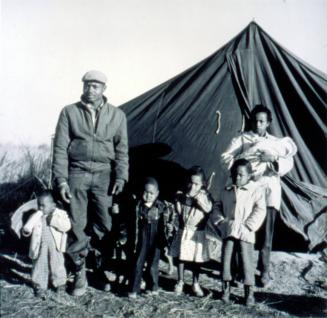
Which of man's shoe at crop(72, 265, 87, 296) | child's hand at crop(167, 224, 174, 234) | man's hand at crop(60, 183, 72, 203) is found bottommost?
man's shoe at crop(72, 265, 87, 296)

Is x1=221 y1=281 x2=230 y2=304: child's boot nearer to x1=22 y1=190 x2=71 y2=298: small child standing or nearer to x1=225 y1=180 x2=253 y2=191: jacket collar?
x1=225 y1=180 x2=253 y2=191: jacket collar

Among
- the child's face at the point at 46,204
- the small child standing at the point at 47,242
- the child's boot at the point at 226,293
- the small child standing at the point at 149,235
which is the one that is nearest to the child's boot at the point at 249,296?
the child's boot at the point at 226,293

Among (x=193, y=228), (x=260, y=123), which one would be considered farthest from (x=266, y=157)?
(x=193, y=228)

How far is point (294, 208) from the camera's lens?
15.2ft

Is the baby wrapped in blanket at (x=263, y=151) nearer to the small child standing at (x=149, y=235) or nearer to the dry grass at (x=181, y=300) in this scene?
the small child standing at (x=149, y=235)

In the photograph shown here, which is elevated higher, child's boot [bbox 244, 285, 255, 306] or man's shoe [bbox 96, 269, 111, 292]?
child's boot [bbox 244, 285, 255, 306]

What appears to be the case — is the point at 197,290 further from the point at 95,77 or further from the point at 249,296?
the point at 95,77

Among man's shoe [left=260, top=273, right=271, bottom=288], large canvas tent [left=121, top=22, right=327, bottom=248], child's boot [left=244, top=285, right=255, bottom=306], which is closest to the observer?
child's boot [left=244, top=285, right=255, bottom=306]

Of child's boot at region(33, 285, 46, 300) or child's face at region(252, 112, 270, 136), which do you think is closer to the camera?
child's boot at region(33, 285, 46, 300)

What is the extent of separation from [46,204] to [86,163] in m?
0.51

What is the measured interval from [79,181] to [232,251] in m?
1.51

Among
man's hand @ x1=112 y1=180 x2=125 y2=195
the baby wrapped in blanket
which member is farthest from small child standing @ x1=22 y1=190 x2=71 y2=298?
the baby wrapped in blanket

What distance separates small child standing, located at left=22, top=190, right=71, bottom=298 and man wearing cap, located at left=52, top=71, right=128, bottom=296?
4.4 inches

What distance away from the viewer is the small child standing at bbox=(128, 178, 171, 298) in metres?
3.73
